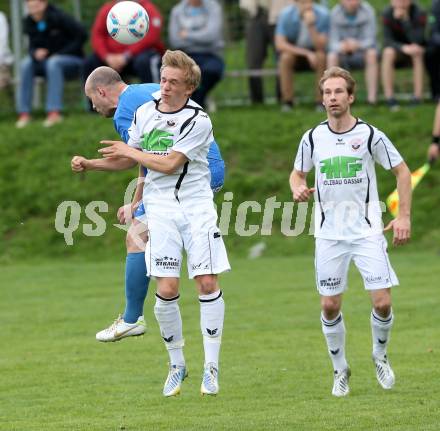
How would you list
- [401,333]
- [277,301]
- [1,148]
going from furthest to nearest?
[1,148] < [277,301] < [401,333]

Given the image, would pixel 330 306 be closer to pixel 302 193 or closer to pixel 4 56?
pixel 302 193

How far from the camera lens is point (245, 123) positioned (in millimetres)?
19312

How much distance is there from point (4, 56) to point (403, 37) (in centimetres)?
643

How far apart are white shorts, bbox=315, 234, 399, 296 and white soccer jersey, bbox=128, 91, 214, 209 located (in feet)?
3.33

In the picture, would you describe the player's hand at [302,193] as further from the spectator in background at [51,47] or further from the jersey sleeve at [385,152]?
the spectator in background at [51,47]

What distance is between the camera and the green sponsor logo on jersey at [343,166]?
8564 mm

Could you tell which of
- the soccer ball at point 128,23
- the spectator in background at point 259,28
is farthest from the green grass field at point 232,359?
the spectator in background at point 259,28

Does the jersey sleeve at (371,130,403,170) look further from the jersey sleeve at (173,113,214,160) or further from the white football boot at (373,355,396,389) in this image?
the white football boot at (373,355,396,389)

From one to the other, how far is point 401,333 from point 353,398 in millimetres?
3103

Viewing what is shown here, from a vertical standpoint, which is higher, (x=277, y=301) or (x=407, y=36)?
(x=407, y=36)

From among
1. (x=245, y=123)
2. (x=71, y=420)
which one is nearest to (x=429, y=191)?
(x=245, y=123)

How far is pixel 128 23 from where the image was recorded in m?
9.37

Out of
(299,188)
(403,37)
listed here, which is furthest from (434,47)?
(299,188)

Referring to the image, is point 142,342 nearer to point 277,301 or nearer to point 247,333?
point 247,333
